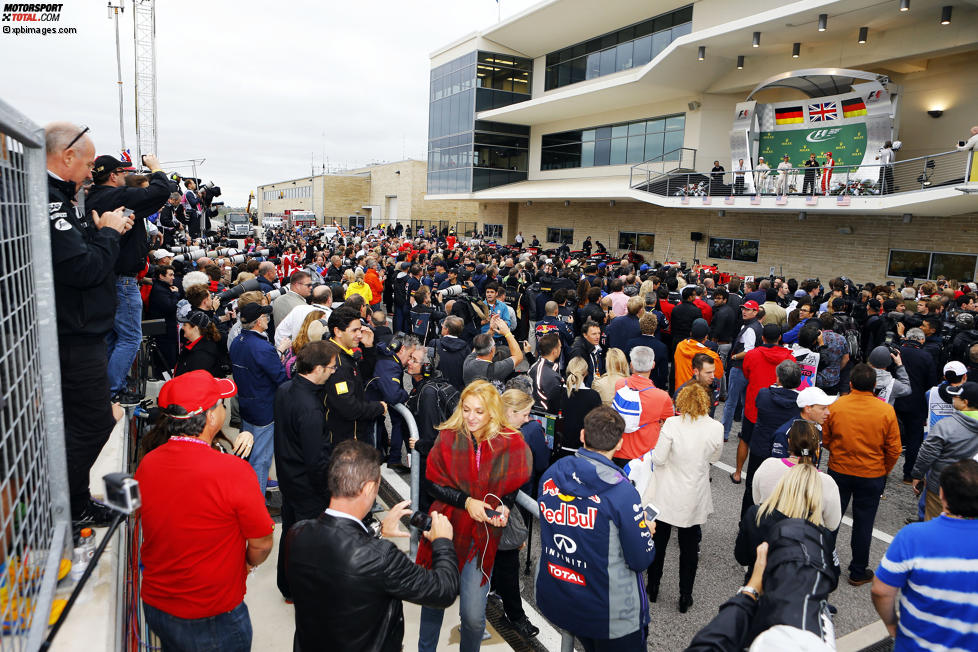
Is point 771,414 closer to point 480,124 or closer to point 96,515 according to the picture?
point 96,515

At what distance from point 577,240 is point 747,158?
38.4 feet

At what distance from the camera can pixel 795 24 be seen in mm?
17391

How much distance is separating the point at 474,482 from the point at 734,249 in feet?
73.7

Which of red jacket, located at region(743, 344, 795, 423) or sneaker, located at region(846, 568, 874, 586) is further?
red jacket, located at region(743, 344, 795, 423)

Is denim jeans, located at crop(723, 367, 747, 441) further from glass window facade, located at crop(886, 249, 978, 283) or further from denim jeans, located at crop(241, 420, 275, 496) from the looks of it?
glass window facade, located at crop(886, 249, 978, 283)

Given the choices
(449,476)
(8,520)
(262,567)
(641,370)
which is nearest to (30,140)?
(8,520)

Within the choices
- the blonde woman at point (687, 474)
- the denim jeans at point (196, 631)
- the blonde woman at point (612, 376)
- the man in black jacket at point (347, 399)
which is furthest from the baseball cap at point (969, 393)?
the denim jeans at point (196, 631)

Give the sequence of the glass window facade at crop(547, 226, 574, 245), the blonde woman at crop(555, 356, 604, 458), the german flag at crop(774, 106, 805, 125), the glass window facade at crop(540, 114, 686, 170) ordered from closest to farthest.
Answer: the blonde woman at crop(555, 356, 604, 458), the german flag at crop(774, 106, 805, 125), the glass window facade at crop(540, 114, 686, 170), the glass window facade at crop(547, 226, 574, 245)

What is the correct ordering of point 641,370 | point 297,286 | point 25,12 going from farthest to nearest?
point 25,12 < point 297,286 < point 641,370

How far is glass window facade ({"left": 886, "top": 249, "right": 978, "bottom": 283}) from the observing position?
16344 mm

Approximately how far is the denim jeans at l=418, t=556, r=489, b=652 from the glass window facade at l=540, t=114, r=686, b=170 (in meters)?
24.5

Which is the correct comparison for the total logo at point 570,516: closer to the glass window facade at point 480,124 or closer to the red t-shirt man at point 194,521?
the red t-shirt man at point 194,521

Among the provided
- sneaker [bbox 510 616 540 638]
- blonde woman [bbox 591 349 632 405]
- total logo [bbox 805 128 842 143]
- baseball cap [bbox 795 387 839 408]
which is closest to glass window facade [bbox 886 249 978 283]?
total logo [bbox 805 128 842 143]

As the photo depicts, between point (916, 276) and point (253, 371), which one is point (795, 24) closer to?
point (916, 276)
